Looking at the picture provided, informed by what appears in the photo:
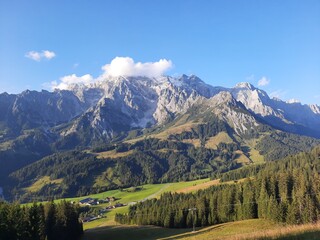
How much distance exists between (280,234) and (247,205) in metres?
115

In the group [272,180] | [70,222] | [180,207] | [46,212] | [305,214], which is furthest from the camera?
[180,207]

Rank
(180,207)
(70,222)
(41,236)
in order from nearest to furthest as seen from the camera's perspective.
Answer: (41,236)
(70,222)
(180,207)

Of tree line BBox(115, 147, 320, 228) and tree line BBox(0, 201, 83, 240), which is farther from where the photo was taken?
tree line BBox(115, 147, 320, 228)

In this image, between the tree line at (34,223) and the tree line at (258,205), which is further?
the tree line at (258,205)

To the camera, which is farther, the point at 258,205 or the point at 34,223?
the point at 258,205

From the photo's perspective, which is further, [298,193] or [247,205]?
[247,205]

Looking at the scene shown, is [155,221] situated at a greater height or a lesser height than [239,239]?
lesser

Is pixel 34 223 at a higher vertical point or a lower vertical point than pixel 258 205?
higher

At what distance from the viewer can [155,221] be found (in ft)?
535

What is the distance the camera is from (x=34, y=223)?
91.8 m

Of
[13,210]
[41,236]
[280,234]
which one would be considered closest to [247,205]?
[41,236]

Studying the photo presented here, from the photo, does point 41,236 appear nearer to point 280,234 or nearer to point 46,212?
point 46,212

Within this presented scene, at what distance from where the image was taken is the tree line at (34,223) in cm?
8262

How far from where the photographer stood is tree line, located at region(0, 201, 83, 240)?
82.6 metres
